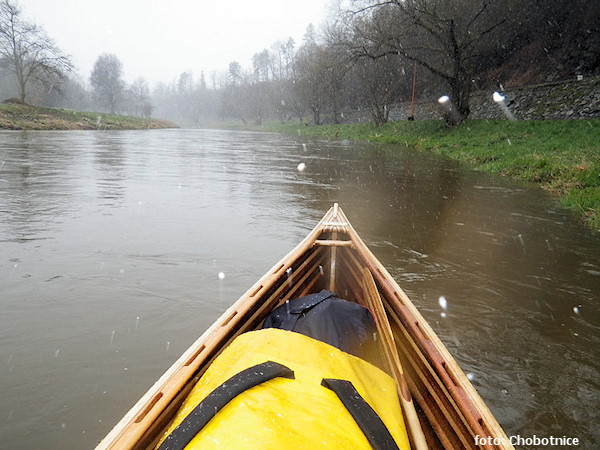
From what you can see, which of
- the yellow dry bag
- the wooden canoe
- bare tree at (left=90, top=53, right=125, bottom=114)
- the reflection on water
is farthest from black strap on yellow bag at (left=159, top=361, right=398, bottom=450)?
bare tree at (left=90, top=53, right=125, bottom=114)

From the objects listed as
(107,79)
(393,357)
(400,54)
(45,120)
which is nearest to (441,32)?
(400,54)

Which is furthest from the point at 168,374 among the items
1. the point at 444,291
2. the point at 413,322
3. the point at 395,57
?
the point at 395,57

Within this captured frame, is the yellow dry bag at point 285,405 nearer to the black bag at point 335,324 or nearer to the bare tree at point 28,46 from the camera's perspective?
the black bag at point 335,324

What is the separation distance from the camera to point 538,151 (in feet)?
34.9

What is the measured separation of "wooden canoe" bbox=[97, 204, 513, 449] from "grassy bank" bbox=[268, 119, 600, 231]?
193 inches

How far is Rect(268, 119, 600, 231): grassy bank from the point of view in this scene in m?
7.04

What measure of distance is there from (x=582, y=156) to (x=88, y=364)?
32.8ft

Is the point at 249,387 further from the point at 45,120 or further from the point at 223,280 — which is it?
the point at 45,120

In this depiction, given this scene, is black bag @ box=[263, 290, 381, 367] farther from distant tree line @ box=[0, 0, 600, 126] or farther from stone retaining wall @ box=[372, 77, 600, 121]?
distant tree line @ box=[0, 0, 600, 126]

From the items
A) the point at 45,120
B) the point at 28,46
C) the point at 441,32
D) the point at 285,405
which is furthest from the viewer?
the point at 28,46

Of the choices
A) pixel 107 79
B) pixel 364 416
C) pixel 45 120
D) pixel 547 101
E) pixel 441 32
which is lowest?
pixel 364 416

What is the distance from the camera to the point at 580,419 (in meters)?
2.21

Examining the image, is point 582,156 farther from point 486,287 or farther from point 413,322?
point 413,322

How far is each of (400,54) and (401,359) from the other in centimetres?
2115
